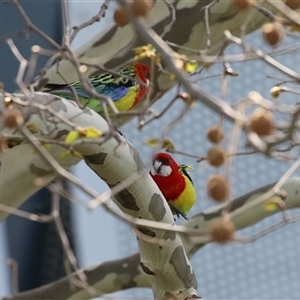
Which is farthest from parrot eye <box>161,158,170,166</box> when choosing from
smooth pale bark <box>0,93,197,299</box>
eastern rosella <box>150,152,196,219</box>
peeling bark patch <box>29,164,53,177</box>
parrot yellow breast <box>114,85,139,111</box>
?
smooth pale bark <box>0,93,197,299</box>

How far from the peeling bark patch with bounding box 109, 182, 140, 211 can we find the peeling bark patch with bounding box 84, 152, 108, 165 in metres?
0.07

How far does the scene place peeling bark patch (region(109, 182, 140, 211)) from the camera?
4.76ft

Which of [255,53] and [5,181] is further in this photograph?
[5,181]

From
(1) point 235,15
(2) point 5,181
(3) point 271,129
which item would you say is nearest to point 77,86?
(2) point 5,181

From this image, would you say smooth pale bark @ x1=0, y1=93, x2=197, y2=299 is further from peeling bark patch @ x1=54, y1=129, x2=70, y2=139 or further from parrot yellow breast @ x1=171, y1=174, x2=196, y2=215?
parrot yellow breast @ x1=171, y1=174, x2=196, y2=215

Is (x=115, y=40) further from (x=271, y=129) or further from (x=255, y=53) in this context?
(x=271, y=129)

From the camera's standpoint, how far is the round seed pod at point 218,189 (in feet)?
2.81

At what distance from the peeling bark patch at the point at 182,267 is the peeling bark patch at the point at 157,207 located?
3.1 inches

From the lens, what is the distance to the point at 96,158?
141 centimetres

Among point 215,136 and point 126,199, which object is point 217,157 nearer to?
point 215,136

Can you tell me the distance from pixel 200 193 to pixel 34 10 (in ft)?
2.91

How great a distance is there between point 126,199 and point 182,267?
177 millimetres

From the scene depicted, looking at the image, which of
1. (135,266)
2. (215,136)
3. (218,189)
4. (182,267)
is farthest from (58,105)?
(135,266)

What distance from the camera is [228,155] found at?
0.89 m
